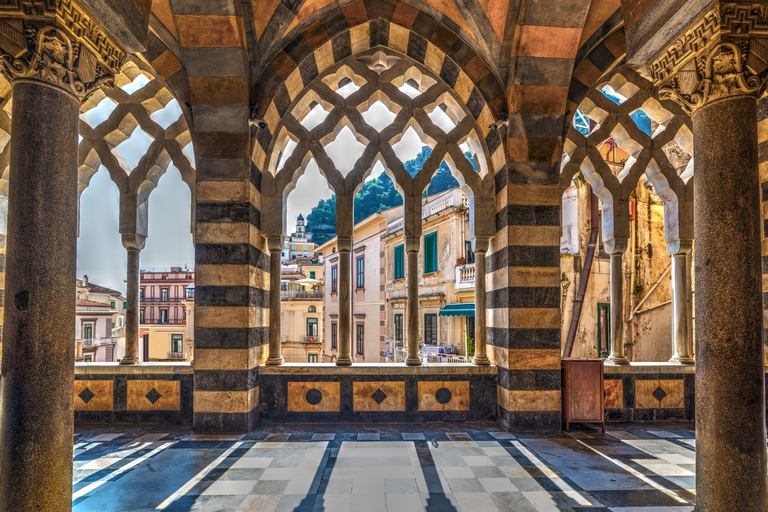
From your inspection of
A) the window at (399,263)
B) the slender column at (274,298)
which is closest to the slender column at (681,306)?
the slender column at (274,298)

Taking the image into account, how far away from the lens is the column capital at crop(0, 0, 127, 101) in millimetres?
2768

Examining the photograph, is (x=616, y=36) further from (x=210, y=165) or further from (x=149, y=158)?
(x=149, y=158)

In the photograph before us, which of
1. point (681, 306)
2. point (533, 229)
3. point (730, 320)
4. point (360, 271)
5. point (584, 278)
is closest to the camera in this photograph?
point (730, 320)

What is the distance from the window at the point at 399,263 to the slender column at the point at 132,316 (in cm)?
1131

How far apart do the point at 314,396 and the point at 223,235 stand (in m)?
2.63

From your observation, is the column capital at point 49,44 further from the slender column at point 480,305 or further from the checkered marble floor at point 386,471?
the slender column at point 480,305

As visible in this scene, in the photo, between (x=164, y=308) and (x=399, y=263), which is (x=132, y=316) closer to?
(x=399, y=263)

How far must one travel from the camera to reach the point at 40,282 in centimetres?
270

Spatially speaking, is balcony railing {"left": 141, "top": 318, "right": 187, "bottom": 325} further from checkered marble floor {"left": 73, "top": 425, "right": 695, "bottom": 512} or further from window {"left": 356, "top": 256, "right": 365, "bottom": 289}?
checkered marble floor {"left": 73, "top": 425, "right": 695, "bottom": 512}

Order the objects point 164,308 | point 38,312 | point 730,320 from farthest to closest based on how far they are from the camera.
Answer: point 164,308 → point 730,320 → point 38,312

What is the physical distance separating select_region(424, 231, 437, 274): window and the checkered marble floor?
11472 millimetres

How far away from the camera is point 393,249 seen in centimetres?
1823

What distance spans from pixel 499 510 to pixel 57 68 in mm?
4542

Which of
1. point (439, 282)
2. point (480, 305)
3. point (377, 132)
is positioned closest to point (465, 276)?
point (439, 282)
